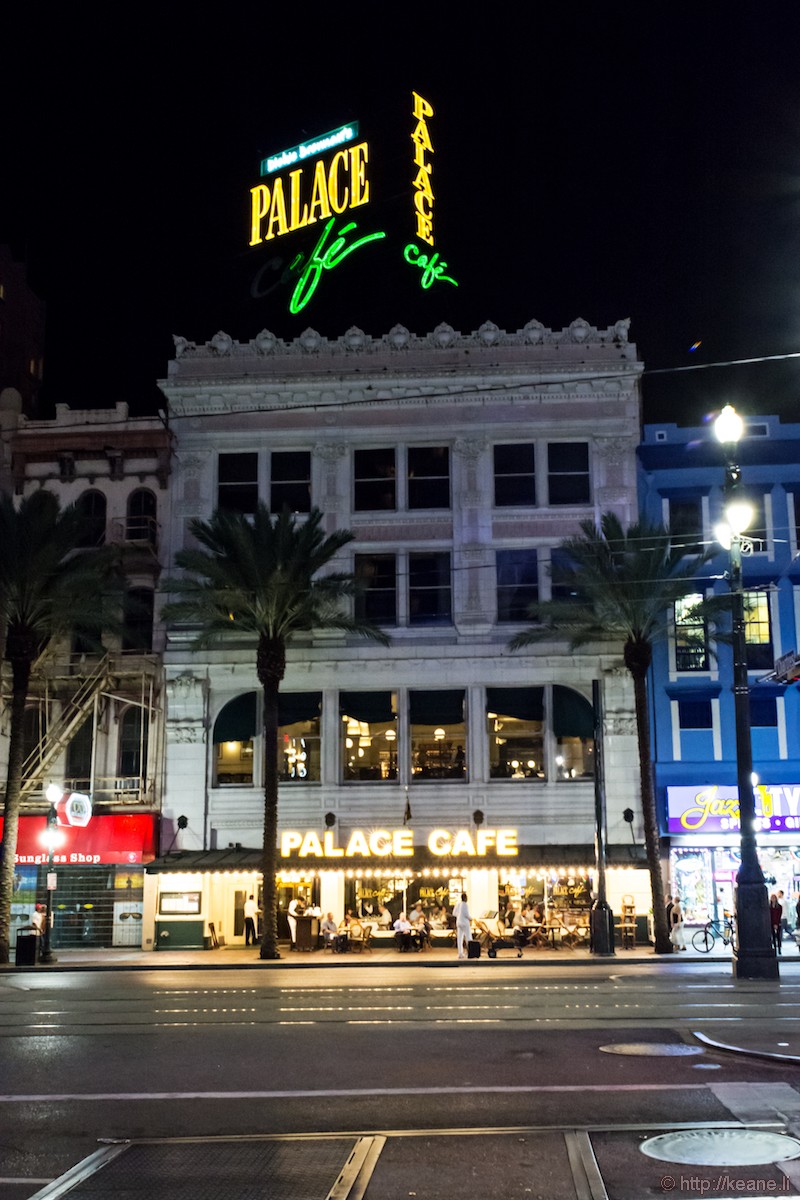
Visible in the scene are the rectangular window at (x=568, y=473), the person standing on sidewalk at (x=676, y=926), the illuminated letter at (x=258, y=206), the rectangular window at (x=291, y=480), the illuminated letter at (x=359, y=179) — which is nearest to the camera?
the person standing on sidewalk at (x=676, y=926)

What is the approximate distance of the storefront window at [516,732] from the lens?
134ft

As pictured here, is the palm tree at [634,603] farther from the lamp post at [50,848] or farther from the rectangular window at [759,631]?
the lamp post at [50,848]

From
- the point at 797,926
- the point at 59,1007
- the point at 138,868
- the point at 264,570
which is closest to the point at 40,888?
the point at 138,868

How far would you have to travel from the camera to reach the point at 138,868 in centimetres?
4019

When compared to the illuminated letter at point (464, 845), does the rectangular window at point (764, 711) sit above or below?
above

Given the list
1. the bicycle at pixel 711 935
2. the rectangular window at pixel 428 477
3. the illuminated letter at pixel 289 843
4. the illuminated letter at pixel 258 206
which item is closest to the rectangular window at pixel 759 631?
the bicycle at pixel 711 935

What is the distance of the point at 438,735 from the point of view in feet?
135

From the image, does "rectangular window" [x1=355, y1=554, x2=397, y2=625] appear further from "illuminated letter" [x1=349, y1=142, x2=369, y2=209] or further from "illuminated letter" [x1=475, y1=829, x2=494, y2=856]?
"illuminated letter" [x1=349, y1=142, x2=369, y2=209]

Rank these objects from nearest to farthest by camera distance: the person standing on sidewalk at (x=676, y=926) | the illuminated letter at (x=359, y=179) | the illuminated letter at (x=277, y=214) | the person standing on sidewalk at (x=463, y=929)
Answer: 1. the person standing on sidewalk at (x=463, y=929)
2. the person standing on sidewalk at (x=676, y=926)
3. the illuminated letter at (x=359, y=179)
4. the illuminated letter at (x=277, y=214)

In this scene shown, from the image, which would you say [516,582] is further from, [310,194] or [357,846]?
[310,194]

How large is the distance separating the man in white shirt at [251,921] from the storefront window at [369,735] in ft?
17.7

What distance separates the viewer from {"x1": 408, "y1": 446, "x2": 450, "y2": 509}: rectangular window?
43125 mm

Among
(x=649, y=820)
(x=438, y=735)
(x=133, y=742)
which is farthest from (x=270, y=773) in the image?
(x=649, y=820)

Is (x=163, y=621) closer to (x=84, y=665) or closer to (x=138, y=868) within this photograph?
(x=84, y=665)
